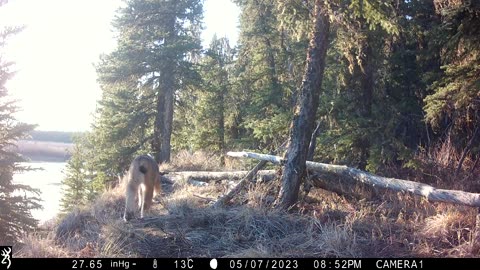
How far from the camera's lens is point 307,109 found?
7383 millimetres

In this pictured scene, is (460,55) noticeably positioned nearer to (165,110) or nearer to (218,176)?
(218,176)

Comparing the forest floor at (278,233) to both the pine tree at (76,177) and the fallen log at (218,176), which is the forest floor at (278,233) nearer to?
the fallen log at (218,176)

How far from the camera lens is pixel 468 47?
23.7 feet

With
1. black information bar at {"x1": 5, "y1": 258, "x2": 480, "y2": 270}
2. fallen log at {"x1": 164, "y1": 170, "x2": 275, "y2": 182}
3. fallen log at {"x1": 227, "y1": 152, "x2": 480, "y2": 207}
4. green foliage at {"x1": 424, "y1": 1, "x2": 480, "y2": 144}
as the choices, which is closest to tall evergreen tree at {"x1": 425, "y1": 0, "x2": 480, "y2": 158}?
green foliage at {"x1": 424, "y1": 1, "x2": 480, "y2": 144}

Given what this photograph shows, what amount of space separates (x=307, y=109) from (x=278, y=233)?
7.34ft

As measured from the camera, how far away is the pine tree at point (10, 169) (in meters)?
14.4

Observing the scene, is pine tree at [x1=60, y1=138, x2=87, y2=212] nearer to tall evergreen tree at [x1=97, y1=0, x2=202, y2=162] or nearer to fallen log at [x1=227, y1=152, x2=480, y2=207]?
tall evergreen tree at [x1=97, y1=0, x2=202, y2=162]

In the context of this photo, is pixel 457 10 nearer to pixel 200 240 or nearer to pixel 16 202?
pixel 200 240

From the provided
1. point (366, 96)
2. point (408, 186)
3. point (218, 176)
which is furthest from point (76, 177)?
point (408, 186)

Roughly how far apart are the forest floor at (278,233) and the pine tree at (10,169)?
7954 millimetres

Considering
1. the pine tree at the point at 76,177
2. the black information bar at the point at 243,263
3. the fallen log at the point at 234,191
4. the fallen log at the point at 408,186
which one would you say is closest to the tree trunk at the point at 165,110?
the pine tree at the point at 76,177

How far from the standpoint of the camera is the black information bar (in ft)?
15.8

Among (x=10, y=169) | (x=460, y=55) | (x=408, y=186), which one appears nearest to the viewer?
(x=408, y=186)

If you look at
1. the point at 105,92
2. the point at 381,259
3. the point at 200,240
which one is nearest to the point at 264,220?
the point at 200,240
